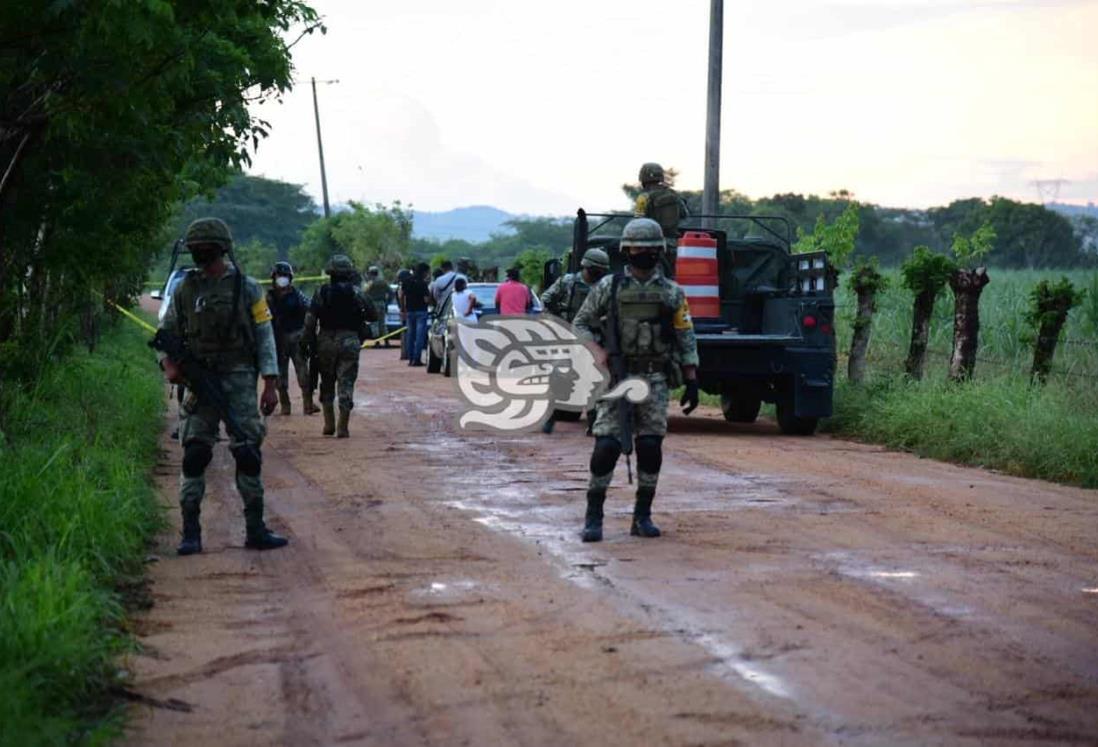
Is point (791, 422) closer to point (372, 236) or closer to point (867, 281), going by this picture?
point (867, 281)

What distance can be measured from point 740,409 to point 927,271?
2.67m

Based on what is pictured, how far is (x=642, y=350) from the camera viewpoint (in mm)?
10297

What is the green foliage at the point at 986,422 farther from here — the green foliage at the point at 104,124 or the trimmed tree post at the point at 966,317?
the green foliage at the point at 104,124

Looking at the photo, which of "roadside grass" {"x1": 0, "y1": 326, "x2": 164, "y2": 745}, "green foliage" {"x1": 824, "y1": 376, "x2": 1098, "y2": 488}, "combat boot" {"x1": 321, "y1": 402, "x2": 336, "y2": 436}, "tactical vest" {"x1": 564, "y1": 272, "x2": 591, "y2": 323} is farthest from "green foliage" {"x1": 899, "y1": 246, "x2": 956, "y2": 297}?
"roadside grass" {"x1": 0, "y1": 326, "x2": 164, "y2": 745}

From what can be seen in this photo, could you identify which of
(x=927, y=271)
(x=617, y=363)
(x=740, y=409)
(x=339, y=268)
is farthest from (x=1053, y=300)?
(x=617, y=363)

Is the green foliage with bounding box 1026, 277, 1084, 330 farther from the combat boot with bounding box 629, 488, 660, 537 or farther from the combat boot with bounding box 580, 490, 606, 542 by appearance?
the combat boot with bounding box 580, 490, 606, 542

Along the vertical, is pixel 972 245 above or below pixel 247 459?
above

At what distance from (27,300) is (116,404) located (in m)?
1.30

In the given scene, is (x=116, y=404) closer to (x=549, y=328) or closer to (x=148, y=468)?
(x=148, y=468)

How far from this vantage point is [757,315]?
1825 cm

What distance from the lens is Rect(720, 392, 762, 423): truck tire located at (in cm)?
1936

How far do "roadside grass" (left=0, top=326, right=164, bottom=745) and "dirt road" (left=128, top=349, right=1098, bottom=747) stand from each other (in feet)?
0.74

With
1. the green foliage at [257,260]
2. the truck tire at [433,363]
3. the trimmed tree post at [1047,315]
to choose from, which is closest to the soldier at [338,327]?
the trimmed tree post at [1047,315]

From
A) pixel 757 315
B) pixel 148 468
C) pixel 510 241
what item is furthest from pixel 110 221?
pixel 510 241
